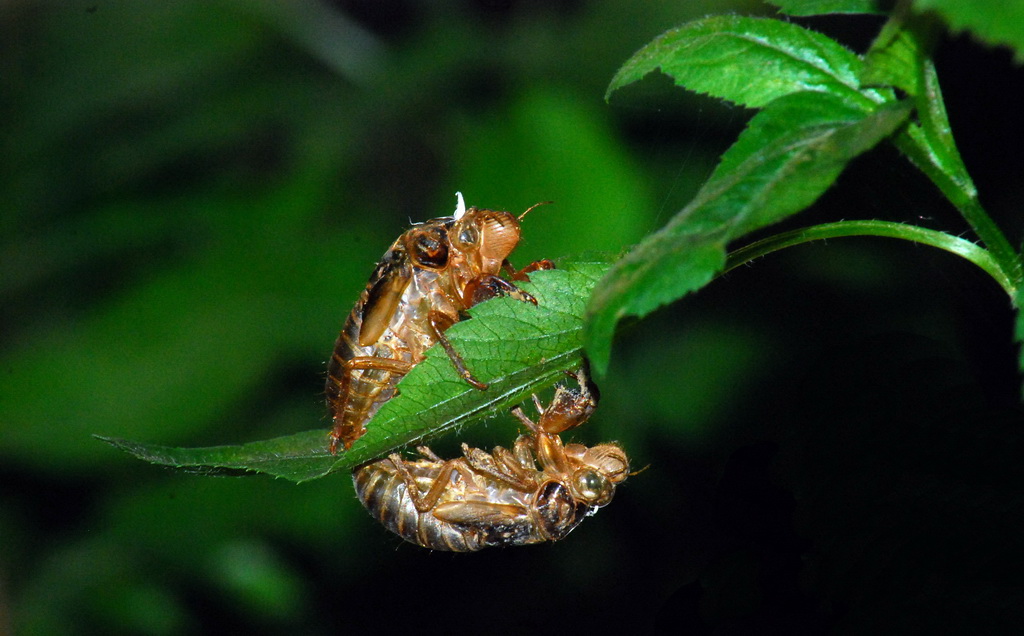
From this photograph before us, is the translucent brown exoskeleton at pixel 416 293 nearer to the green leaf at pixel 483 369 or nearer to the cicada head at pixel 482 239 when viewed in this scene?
the cicada head at pixel 482 239

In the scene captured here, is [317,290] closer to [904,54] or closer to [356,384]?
[356,384]

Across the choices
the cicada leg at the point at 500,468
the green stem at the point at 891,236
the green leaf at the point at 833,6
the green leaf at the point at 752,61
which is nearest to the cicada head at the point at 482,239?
the cicada leg at the point at 500,468

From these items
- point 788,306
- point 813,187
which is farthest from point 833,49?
point 788,306

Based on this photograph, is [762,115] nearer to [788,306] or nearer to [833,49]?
[833,49]

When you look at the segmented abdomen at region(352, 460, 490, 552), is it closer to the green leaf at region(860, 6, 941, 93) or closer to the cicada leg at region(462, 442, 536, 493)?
the cicada leg at region(462, 442, 536, 493)

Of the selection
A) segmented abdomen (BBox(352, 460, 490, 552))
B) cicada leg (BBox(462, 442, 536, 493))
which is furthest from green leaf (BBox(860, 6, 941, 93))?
segmented abdomen (BBox(352, 460, 490, 552))

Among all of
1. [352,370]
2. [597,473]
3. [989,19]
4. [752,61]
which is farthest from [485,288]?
[989,19]
